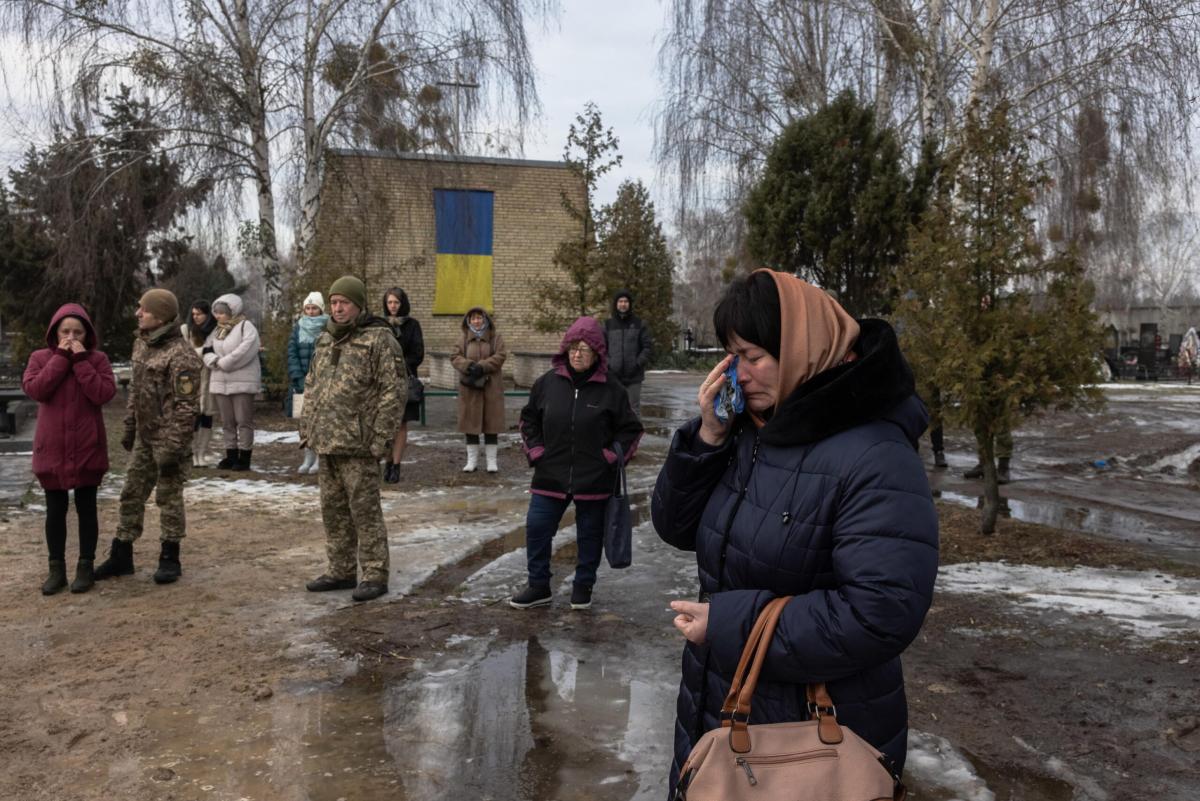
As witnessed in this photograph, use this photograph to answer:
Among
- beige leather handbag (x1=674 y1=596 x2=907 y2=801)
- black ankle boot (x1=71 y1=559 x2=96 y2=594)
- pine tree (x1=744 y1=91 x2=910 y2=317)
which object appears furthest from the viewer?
pine tree (x1=744 y1=91 x2=910 y2=317)

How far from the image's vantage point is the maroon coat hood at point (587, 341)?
617 cm

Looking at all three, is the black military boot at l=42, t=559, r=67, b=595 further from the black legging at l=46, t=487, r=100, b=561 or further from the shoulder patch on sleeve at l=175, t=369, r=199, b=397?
the shoulder patch on sleeve at l=175, t=369, r=199, b=397

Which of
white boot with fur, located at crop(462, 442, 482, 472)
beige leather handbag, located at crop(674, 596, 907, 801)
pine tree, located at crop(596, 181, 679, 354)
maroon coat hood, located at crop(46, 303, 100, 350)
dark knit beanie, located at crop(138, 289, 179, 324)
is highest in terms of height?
pine tree, located at crop(596, 181, 679, 354)

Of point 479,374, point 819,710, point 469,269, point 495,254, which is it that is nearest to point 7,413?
point 479,374

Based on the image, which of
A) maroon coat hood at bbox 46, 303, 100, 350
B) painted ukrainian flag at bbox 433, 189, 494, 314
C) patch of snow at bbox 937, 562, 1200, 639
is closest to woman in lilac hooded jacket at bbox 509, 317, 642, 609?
patch of snow at bbox 937, 562, 1200, 639

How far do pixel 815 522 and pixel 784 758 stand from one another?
50cm

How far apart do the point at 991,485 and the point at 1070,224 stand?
1490cm

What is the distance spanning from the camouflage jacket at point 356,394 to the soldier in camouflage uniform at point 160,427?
0.76 metres

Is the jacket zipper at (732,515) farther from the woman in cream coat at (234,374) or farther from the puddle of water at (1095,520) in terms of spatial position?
the woman in cream coat at (234,374)

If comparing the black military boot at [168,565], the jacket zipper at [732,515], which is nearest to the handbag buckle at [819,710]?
the jacket zipper at [732,515]

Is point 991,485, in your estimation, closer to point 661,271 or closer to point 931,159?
point 931,159

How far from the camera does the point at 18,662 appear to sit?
16.6ft

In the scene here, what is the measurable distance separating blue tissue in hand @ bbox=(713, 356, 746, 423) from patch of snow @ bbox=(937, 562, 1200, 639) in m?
4.06

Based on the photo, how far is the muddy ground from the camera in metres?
3.85
